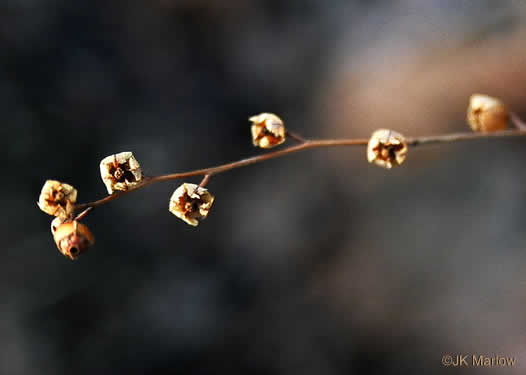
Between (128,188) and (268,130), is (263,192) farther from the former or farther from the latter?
(128,188)

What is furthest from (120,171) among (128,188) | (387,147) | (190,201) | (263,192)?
(263,192)

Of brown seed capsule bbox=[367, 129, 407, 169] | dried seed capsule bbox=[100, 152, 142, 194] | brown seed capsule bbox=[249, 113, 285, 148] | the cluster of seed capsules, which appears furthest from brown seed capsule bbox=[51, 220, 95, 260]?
brown seed capsule bbox=[367, 129, 407, 169]

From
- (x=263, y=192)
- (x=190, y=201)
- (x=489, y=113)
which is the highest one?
(x=489, y=113)

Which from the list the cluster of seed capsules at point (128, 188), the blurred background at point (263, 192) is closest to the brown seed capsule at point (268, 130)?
the cluster of seed capsules at point (128, 188)

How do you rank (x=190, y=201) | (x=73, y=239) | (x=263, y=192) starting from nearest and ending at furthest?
(x=73, y=239) < (x=190, y=201) < (x=263, y=192)

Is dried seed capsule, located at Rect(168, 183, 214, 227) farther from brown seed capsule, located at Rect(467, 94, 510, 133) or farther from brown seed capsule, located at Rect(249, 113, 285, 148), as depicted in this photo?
brown seed capsule, located at Rect(467, 94, 510, 133)

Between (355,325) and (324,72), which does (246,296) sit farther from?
(324,72)

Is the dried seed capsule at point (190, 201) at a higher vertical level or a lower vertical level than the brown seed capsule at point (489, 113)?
lower

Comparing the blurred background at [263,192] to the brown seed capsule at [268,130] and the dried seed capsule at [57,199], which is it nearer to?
the brown seed capsule at [268,130]
